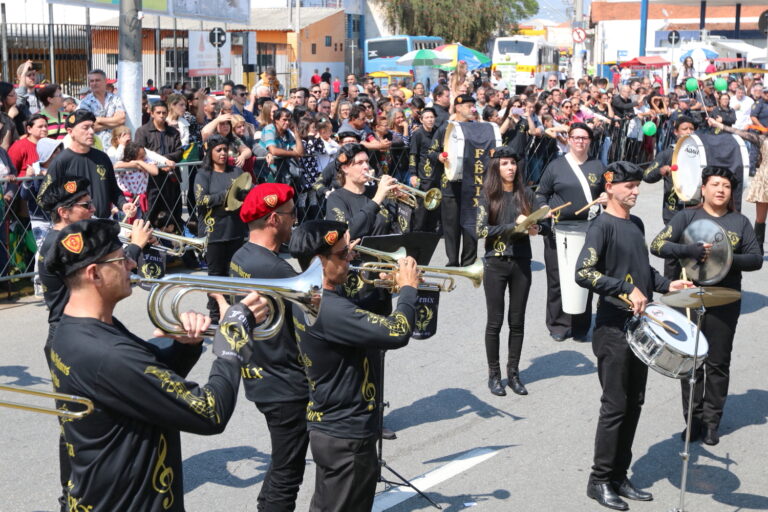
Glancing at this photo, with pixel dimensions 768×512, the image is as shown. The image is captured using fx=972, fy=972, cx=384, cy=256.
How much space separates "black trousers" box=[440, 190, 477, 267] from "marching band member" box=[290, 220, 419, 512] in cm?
674

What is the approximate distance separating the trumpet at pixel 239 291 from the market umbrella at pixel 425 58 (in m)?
35.4

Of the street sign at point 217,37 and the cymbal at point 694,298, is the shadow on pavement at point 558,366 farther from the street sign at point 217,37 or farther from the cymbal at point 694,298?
the street sign at point 217,37

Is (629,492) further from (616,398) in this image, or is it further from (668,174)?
(668,174)

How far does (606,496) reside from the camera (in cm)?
572

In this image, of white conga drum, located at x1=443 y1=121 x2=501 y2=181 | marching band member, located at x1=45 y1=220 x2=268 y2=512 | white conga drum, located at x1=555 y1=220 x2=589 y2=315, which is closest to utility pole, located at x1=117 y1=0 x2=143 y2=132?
white conga drum, located at x1=443 y1=121 x2=501 y2=181

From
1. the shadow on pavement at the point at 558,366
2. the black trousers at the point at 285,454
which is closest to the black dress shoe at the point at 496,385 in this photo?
the shadow on pavement at the point at 558,366

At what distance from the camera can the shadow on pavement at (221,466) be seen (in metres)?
5.91

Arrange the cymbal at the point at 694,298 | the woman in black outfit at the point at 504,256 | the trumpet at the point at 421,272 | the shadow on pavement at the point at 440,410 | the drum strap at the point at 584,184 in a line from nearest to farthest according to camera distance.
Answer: the trumpet at the point at 421,272 → the cymbal at the point at 694,298 → the shadow on pavement at the point at 440,410 → the woman in black outfit at the point at 504,256 → the drum strap at the point at 584,184

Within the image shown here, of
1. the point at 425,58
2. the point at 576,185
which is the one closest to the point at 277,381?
the point at 576,185

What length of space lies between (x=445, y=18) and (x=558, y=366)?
54.2m

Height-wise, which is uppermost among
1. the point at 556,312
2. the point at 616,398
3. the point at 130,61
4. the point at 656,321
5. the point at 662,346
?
the point at 130,61

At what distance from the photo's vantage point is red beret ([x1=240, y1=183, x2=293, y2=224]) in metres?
4.98

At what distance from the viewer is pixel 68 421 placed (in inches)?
129

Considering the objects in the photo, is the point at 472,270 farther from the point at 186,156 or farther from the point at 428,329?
the point at 186,156
